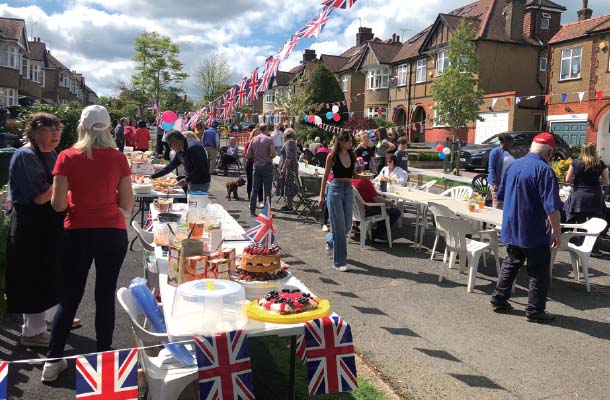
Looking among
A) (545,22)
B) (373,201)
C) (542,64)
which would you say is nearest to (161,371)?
(373,201)

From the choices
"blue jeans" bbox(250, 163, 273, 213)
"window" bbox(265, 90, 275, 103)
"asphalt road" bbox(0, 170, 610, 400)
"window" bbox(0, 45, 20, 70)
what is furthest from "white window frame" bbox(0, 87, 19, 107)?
"asphalt road" bbox(0, 170, 610, 400)

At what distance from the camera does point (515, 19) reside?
110ft

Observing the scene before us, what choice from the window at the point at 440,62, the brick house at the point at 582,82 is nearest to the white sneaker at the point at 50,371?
the brick house at the point at 582,82

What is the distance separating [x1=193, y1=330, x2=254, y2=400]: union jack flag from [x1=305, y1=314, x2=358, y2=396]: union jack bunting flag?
0.36 metres

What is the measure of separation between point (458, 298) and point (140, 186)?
4.60 metres

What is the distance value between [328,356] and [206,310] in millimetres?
710

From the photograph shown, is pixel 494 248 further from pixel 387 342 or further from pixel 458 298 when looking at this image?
pixel 387 342

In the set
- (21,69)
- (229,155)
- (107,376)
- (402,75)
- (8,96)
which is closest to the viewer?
(107,376)

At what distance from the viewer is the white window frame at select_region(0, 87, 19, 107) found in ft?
128

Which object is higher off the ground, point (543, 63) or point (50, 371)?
point (543, 63)

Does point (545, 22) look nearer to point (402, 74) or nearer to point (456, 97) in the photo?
point (402, 74)

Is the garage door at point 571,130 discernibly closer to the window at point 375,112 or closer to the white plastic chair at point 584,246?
the window at point 375,112

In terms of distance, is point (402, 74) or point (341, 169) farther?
point (402, 74)

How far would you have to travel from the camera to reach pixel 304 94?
113 ft
